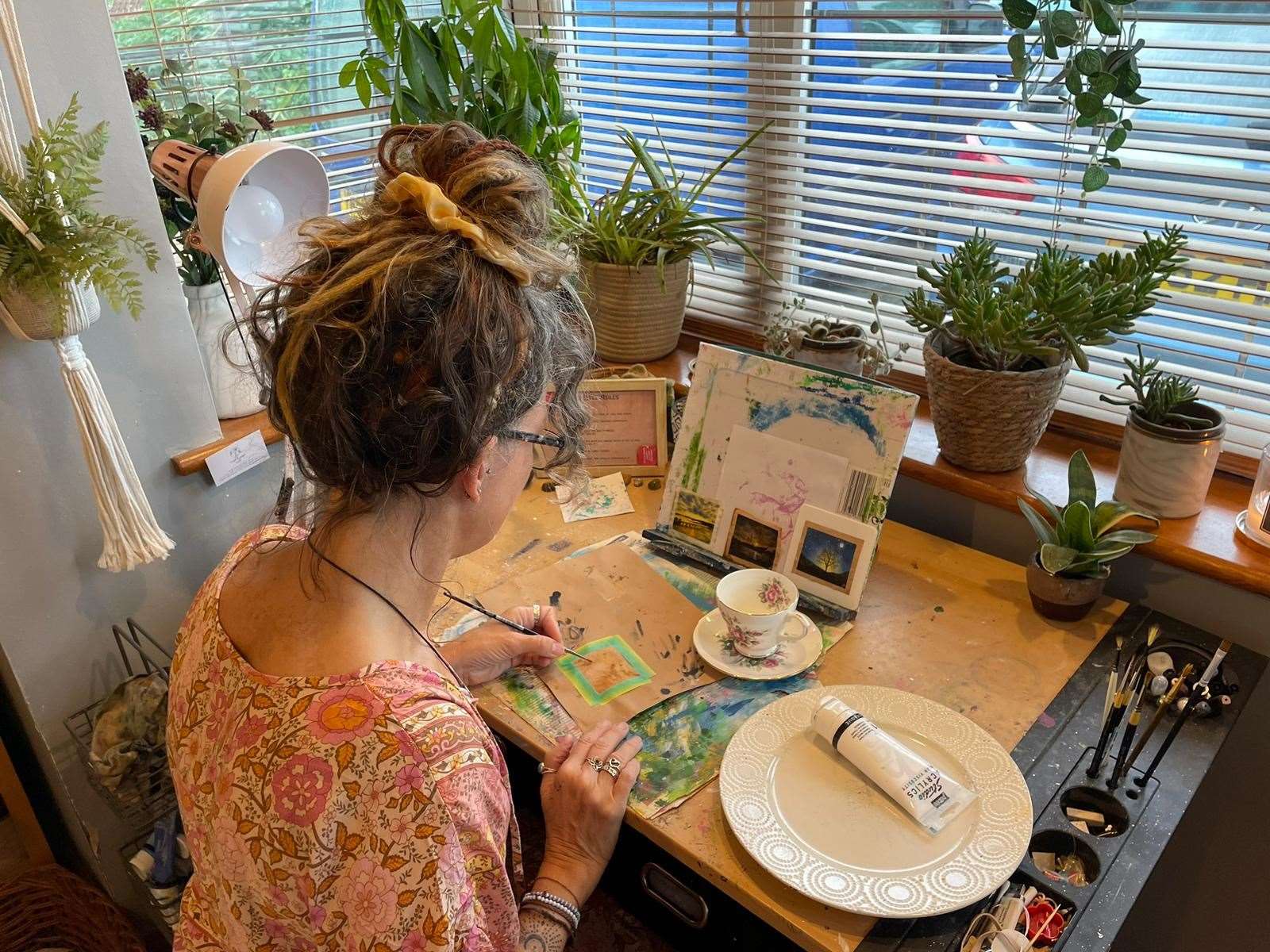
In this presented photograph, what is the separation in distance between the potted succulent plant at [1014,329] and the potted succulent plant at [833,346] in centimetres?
11

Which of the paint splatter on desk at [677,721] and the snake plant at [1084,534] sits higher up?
the snake plant at [1084,534]

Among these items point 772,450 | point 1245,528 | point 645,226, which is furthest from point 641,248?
point 1245,528

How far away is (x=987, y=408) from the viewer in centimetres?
126

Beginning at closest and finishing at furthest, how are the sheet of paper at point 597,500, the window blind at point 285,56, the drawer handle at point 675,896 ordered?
the drawer handle at point 675,896, the sheet of paper at point 597,500, the window blind at point 285,56

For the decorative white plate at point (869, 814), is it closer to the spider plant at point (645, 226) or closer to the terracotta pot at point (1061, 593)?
the terracotta pot at point (1061, 593)

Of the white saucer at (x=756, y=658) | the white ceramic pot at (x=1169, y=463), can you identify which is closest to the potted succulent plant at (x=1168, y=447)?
the white ceramic pot at (x=1169, y=463)

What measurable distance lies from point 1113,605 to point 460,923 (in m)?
0.94

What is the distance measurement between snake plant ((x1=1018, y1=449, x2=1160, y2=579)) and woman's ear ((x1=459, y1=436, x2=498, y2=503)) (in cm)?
72

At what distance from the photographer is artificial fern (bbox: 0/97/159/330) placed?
1109 millimetres

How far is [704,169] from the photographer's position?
185 cm

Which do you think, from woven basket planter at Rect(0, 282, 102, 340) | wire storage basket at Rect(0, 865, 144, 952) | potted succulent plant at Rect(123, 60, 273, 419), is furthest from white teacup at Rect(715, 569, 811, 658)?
wire storage basket at Rect(0, 865, 144, 952)

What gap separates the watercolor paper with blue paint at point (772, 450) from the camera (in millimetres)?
1197

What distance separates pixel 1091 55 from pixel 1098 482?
0.59 meters

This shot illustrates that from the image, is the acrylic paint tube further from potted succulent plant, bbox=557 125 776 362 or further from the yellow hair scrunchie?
potted succulent plant, bbox=557 125 776 362
